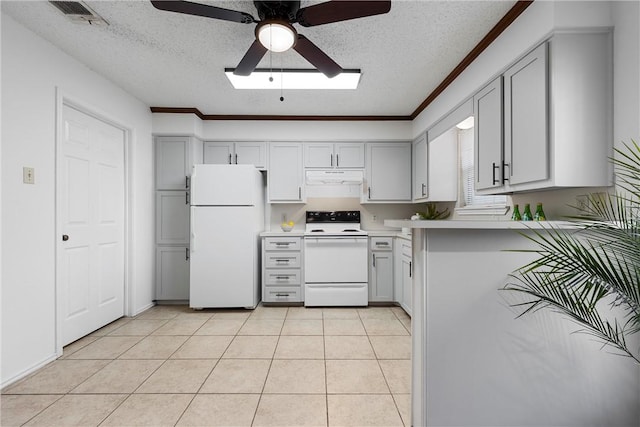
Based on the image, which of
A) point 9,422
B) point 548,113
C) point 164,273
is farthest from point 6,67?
point 548,113

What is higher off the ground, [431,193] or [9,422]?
[431,193]

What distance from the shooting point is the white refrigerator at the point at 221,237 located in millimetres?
3697

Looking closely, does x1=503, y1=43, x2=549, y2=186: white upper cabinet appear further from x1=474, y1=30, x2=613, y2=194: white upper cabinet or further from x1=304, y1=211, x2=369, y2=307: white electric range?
x1=304, y1=211, x2=369, y2=307: white electric range

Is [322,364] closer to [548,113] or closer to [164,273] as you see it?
[548,113]

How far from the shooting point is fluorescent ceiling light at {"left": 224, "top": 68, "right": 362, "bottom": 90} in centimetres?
292

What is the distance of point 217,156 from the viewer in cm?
421

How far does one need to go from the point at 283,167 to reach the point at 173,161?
4.58 feet

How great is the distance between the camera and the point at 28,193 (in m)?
2.21

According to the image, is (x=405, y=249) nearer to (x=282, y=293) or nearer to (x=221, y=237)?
(x=282, y=293)

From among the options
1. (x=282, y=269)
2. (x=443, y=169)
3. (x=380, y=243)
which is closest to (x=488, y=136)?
(x=443, y=169)

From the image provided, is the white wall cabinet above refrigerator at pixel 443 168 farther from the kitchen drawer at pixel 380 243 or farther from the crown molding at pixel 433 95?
the kitchen drawer at pixel 380 243

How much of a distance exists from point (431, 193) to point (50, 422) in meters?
3.65

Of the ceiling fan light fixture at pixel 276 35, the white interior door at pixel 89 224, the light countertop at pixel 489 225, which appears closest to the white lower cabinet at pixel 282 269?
the white interior door at pixel 89 224

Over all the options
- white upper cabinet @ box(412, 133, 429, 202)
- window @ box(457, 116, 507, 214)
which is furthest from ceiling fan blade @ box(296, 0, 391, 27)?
white upper cabinet @ box(412, 133, 429, 202)
